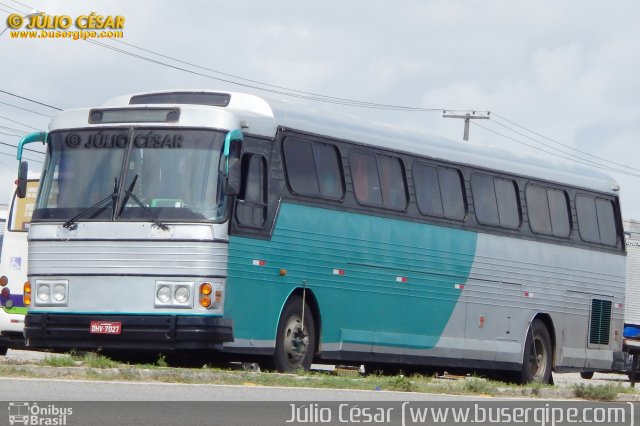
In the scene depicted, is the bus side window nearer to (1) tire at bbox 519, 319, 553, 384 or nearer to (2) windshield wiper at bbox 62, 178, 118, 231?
(2) windshield wiper at bbox 62, 178, 118, 231

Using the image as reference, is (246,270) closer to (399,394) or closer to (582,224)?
(399,394)

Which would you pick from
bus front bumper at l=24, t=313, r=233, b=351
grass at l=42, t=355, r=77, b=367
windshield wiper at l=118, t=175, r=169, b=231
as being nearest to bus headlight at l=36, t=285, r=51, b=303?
bus front bumper at l=24, t=313, r=233, b=351

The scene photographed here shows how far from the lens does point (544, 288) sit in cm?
2478

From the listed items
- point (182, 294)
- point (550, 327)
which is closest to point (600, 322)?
point (550, 327)

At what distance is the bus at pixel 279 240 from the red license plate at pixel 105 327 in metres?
0.02

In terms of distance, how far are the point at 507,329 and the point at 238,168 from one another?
778 cm

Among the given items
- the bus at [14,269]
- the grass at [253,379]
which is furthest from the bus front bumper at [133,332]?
the bus at [14,269]

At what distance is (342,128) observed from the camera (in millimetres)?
20734

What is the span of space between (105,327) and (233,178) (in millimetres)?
2454

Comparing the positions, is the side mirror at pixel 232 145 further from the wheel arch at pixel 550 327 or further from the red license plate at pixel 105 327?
the wheel arch at pixel 550 327
